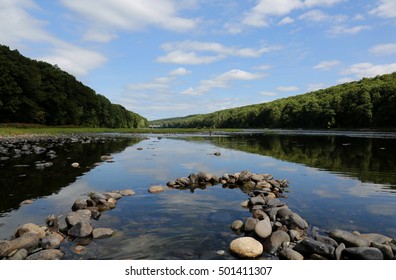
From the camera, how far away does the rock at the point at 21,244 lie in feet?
25.5

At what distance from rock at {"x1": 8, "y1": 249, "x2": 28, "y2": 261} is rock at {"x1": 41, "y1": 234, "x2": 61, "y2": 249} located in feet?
1.75

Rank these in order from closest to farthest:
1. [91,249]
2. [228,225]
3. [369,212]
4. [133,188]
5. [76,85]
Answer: [91,249]
[228,225]
[369,212]
[133,188]
[76,85]

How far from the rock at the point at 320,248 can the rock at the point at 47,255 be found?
21.5 ft

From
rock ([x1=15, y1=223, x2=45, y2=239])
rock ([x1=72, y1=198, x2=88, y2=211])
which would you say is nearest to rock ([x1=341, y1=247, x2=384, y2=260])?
rock ([x1=15, y1=223, x2=45, y2=239])

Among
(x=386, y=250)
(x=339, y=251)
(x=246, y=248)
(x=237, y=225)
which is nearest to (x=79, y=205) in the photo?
(x=237, y=225)

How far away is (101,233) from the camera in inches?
364

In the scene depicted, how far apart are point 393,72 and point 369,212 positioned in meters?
206

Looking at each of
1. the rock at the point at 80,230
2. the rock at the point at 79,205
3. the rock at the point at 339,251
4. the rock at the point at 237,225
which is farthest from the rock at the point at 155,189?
the rock at the point at 339,251

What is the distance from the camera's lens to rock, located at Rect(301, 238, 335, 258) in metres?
7.95

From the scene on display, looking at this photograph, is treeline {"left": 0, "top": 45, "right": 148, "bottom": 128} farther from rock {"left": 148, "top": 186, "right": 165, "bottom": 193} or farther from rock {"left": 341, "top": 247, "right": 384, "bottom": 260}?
rock {"left": 341, "top": 247, "right": 384, "bottom": 260}
